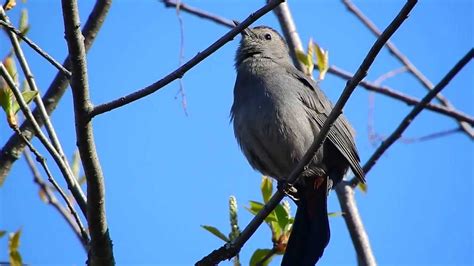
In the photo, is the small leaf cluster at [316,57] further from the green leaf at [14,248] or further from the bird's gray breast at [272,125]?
the green leaf at [14,248]

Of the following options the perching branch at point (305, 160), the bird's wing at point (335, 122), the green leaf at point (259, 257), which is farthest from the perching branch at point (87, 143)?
the bird's wing at point (335, 122)

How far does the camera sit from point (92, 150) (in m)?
3.05

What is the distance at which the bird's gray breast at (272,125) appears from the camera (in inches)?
182

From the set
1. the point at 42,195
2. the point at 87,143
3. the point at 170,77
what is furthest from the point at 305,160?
the point at 42,195

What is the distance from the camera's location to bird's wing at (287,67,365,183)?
466cm

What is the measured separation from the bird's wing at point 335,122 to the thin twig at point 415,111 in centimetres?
13

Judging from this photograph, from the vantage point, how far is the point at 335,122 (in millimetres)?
4793

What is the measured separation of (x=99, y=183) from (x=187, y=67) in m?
0.70

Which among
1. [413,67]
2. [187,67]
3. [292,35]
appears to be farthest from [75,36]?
[413,67]

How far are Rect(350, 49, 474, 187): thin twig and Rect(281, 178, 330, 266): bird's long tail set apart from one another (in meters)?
0.39

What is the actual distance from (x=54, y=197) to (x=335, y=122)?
2106mm

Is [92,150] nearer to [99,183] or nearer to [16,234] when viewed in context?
[99,183]

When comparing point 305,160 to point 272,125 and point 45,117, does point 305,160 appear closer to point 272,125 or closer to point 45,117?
point 272,125

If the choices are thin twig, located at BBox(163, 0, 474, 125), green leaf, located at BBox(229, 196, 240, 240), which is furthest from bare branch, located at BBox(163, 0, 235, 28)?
green leaf, located at BBox(229, 196, 240, 240)
